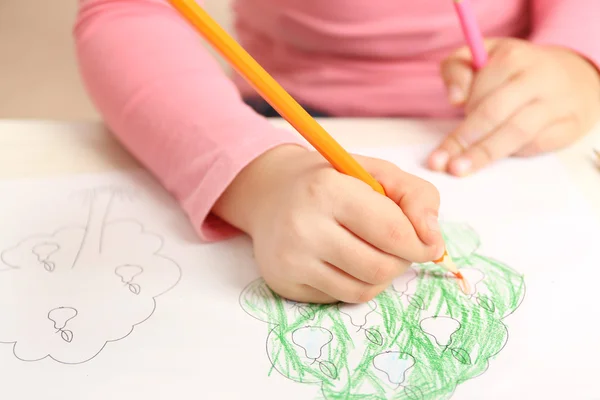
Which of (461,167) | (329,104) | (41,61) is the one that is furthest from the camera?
(41,61)

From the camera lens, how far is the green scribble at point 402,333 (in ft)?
0.88

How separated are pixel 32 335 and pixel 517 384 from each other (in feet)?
0.74

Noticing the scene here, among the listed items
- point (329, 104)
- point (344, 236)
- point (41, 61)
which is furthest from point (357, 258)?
point (41, 61)

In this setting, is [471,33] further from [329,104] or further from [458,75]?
[329,104]

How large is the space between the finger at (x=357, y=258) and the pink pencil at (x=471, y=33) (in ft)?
0.68

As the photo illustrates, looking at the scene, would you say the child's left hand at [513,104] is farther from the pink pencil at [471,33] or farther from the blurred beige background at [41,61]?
the blurred beige background at [41,61]

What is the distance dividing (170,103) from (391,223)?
0.62 ft

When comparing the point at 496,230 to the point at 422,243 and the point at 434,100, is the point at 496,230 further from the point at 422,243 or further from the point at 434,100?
the point at 434,100

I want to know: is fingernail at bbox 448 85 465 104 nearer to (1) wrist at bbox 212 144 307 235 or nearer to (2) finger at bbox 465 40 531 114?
(2) finger at bbox 465 40 531 114

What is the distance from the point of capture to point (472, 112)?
1.39 ft

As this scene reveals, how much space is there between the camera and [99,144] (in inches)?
17.1

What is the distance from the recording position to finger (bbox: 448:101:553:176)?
0.40 m

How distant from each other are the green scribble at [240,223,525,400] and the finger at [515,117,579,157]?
0.41ft

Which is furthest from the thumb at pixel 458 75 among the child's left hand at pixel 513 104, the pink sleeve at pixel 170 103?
the pink sleeve at pixel 170 103
